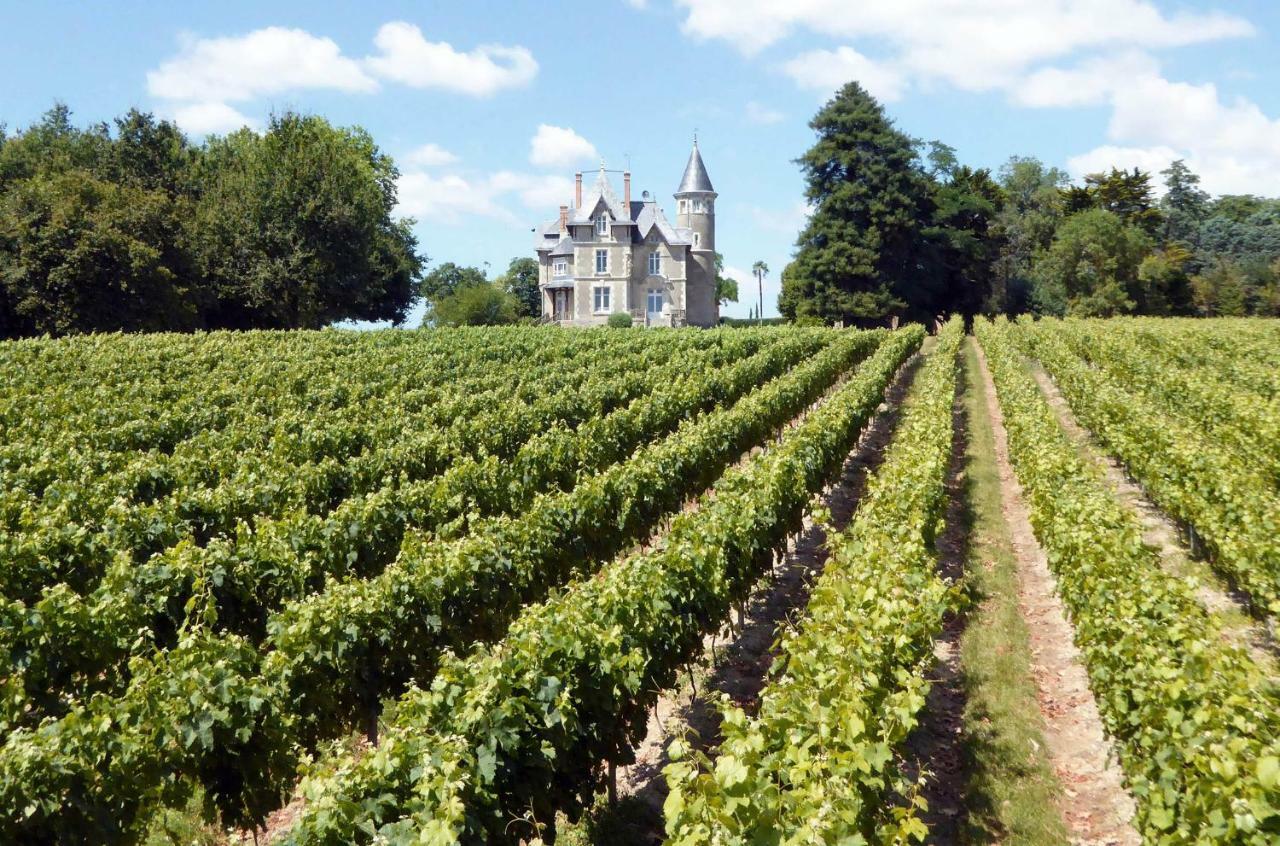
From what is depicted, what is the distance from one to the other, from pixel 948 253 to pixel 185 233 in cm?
5074

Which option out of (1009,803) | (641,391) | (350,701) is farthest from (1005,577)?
(641,391)

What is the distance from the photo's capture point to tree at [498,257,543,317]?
9553 centimetres

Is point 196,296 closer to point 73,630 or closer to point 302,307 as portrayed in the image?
point 302,307

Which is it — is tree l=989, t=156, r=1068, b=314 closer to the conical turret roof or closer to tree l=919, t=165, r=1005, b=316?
tree l=919, t=165, r=1005, b=316

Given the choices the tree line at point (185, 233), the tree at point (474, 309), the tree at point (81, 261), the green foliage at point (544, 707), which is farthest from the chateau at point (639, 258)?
the green foliage at point (544, 707)

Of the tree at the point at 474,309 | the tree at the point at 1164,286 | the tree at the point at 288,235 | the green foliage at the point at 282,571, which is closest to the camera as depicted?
the green foliage at the point at 282,571

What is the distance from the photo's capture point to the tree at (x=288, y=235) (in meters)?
50.9

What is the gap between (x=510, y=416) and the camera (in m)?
18.5

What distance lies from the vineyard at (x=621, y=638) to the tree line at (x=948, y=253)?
45.9 meters

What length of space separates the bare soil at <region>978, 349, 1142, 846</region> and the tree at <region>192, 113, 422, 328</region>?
46480 millimetres

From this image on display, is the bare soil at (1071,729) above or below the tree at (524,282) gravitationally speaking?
below

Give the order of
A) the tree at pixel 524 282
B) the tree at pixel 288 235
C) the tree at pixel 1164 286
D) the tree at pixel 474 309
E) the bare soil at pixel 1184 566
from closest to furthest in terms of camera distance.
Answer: the bare soil at pixel 1184 566 < the tree at pixel 288 235 < the tree at pixel 1164 286 < the tree at pixel 474 309 < the tree at pixel 524 282

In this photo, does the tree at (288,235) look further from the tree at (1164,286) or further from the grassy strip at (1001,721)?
the tree at (1164,286)

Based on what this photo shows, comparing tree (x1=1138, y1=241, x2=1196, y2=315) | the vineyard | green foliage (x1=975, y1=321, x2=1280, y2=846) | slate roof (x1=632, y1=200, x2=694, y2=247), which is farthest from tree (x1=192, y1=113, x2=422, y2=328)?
tree (x1=1138, y1=241, x2=1196, y2=315)
